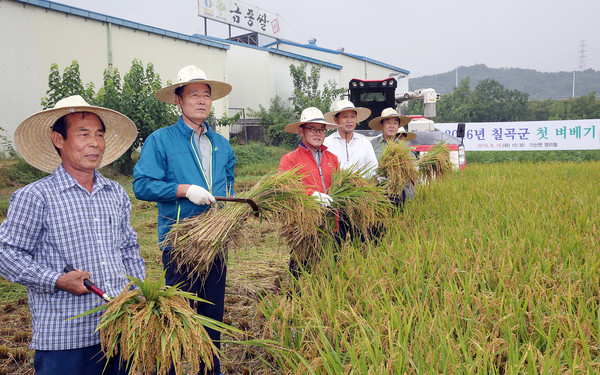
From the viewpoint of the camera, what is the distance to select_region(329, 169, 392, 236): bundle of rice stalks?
2.91 meters

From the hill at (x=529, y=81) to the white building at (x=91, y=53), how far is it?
11075cm

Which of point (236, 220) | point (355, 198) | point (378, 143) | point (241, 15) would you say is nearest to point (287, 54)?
point (241, 15)

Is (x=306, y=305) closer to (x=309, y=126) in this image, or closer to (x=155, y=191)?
(x=155, y=191)

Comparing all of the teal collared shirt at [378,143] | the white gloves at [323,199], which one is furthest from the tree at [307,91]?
the white gloves at [323,199]

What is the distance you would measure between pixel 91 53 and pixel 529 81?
141 metres

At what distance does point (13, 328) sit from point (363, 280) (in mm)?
2172

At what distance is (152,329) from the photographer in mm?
1423

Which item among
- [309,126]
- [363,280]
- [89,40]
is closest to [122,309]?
[363,280]

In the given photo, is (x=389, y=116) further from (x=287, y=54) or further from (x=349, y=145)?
(x=287, y=54)

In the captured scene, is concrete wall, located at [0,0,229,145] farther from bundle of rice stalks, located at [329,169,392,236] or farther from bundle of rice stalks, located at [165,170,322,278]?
bundle of rice stalks, located at [165,170,322,278]

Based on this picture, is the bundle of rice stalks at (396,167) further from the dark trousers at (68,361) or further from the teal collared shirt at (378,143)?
the dark trousers at (68,361)

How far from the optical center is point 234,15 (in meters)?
21.7

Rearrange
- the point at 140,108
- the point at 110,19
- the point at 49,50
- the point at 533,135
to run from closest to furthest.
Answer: the point at 140,108, the point at 49,50, the point at 110,19, the point at 533,135

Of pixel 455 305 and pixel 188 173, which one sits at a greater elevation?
pixel 188 173
